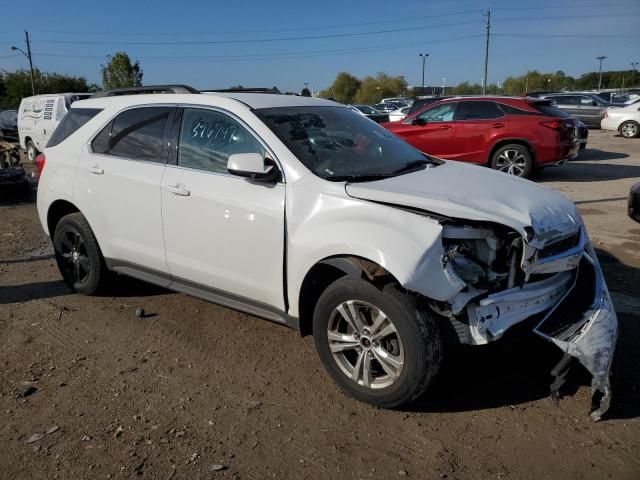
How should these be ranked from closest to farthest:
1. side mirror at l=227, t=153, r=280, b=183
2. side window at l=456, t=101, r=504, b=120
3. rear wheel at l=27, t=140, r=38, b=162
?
side mirror at l=227, t=153, r=280, b=183 < side window at l=456, t=101, r=504, b=120 < rear wheel at l=27, t=140, r=38, b=162

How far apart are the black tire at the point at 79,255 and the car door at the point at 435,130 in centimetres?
801

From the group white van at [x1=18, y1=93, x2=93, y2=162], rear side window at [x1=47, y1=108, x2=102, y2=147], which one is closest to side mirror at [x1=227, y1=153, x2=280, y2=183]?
rear side window at [x1=47, y1=108, x2=102, y2=147]

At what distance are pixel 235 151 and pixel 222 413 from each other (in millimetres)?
1743

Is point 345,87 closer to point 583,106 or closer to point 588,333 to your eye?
point 583,106

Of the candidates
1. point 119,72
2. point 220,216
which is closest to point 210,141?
point 220,216

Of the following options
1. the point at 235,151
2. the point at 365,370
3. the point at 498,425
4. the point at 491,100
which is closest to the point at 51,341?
the point at 235,151

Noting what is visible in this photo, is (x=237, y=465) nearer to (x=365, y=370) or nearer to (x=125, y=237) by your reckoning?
(x=365, y=370)

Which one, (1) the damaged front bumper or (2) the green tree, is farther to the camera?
(2) the green tree

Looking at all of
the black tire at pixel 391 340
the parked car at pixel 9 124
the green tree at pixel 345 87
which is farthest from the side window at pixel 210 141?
the green tree at pixel 345 87

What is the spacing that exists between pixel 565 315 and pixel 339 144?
1.88 m

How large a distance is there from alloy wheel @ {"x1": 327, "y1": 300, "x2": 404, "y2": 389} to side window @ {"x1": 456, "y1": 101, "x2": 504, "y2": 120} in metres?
8.93

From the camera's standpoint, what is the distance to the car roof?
397 centimetres

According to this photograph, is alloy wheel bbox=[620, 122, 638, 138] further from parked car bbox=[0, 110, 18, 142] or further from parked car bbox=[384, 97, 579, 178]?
parked car bbox=[0, 110, 18, 142]

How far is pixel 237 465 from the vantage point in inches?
110
